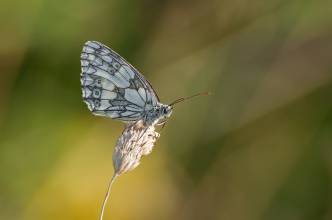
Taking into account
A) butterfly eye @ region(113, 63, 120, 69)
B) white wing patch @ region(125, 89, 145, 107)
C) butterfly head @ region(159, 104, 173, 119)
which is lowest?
butterfly head @ region(159, 104, 173, 119)

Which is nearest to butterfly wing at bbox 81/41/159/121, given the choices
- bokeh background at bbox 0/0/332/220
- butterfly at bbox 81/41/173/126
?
butterfly at bbox 81/41/173/126

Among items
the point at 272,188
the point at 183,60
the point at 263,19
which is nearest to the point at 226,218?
the point at 272,188

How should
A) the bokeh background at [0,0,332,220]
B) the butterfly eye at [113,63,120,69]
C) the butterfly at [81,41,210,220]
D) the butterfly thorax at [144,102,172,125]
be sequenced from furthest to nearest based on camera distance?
1. the bokeh background at [0,0,332,220]
2. the butterfly eye at [113,63,120,69]
3. the butterfly at [81,41,210,220]
4. the butterfly thorax at [144,102,172,125]

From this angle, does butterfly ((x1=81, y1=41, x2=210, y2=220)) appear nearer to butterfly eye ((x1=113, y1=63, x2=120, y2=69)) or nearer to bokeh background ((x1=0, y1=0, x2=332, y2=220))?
butterfly eye ((x1=113, y1=63, x2=120, y2=69))

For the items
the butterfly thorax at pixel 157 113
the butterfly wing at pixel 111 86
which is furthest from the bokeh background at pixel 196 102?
the butterfly thorax at pixel 157 113

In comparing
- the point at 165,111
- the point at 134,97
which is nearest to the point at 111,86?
the point at 134,97

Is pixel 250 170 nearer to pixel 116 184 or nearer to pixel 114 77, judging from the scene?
pixel 116 184

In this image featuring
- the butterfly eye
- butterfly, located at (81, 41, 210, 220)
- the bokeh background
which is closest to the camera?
butterfly, located at (81, 41, 210, 220)

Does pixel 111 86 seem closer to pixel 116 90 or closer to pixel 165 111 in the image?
pixel 116 90
